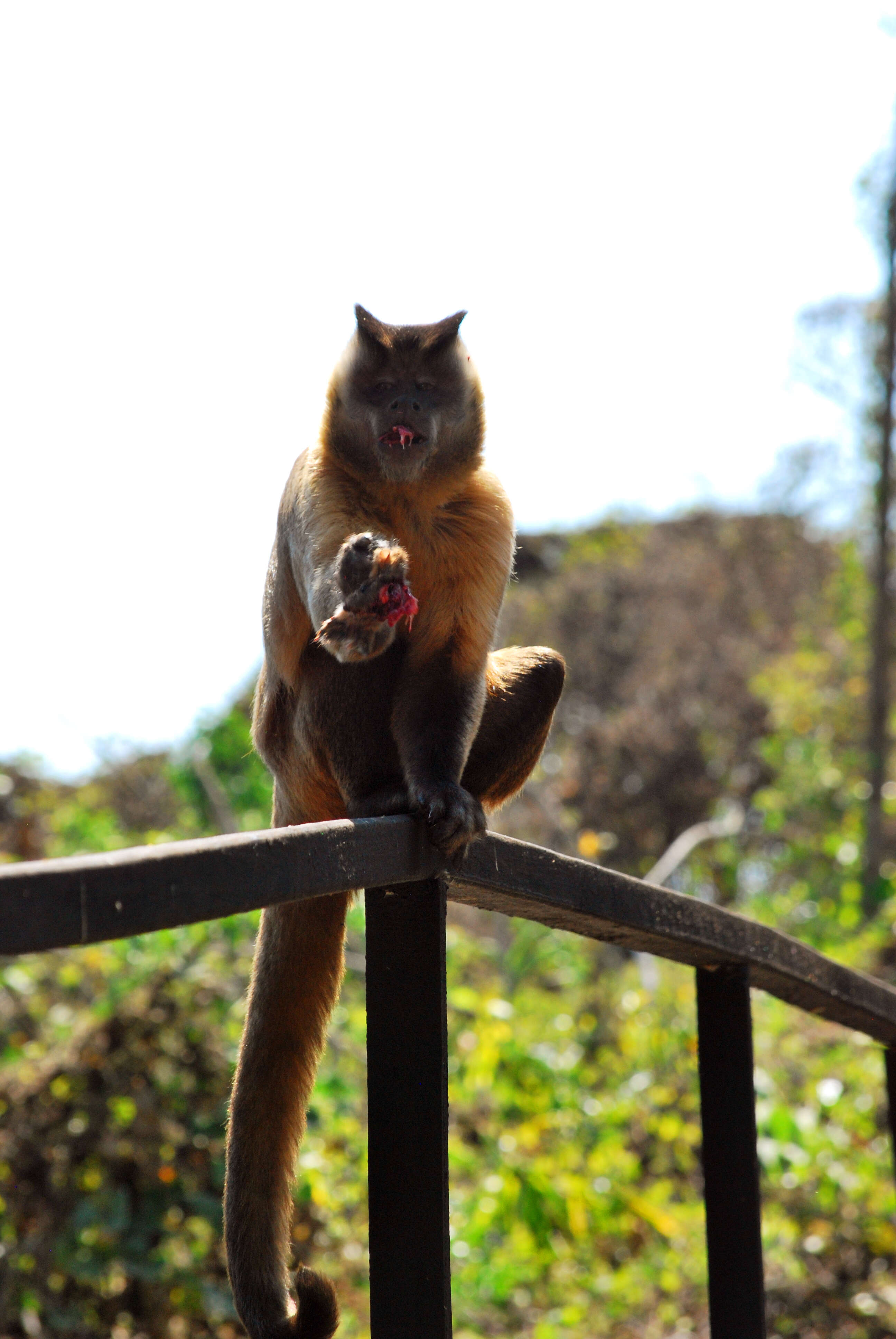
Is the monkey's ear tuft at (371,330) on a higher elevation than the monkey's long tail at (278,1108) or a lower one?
higher

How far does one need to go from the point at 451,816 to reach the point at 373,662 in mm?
803

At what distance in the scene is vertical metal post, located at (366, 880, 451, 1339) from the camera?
48.8 inches

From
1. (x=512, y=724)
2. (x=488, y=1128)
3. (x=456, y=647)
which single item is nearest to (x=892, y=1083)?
(x=512, y=724)

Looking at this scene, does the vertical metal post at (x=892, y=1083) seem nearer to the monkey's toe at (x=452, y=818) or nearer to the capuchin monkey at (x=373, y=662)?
the capuchin monkey at (x=373, y=662)

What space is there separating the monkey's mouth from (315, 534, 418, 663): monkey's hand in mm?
674

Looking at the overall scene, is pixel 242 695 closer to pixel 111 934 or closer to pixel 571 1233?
pixel 571 1233

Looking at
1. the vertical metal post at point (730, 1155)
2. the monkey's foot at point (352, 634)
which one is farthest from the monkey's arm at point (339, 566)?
the vertical metal post at point (730, 1155)

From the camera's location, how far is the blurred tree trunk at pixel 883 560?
7902 mm

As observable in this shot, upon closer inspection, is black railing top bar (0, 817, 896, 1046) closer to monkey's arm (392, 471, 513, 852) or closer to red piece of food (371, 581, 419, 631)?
red piece of food (371, 581, 419, 631)

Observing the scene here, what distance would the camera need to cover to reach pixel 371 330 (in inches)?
105

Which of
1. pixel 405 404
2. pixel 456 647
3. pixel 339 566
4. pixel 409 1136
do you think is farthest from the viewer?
pixel 405 404

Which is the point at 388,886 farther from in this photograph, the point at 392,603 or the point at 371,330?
the point at 371,330

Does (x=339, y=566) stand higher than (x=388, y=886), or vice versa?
(x=339, y=566)

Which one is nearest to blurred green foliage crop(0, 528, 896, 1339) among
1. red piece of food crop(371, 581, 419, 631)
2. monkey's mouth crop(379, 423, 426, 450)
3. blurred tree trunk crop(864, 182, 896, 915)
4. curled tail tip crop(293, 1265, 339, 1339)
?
blurred tree trunk crop(864, 182, 896, 915)
